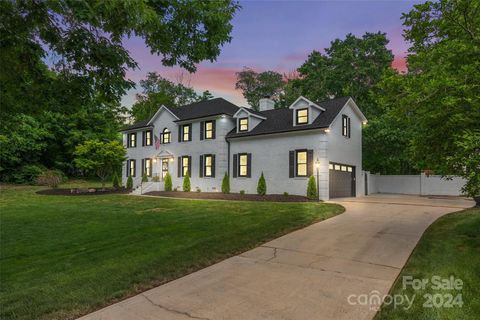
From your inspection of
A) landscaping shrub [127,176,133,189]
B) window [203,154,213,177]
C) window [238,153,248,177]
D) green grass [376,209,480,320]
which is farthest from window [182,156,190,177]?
green grass [376,209,480,320]

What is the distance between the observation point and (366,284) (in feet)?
13.6

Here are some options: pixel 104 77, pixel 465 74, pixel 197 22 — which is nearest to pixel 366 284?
pixel 465 74

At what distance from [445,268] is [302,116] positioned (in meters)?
14.0

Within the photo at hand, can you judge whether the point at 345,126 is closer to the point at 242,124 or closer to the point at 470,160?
the point at 242,124

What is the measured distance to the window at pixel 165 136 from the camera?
2437 cm

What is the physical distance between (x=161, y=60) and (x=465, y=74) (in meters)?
5.81

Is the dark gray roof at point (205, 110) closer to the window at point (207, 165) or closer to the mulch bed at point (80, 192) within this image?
the window at point (207, 165)

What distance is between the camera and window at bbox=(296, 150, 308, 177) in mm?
17203

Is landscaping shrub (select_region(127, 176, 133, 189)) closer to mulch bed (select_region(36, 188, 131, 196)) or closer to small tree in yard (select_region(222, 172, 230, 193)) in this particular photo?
mulch bed (select_region(36, 188, 131, 196))

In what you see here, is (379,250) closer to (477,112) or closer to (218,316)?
(477,112)

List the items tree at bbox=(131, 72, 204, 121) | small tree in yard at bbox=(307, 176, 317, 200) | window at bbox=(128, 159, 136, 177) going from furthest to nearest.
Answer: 1. tree at bbox=(131, 72, 204, 121)
2. window at bbox=(128, 159, 136, 177)
3. small tree in yard at bbox=(307, 176, 317, 200)

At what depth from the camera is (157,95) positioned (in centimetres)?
4681

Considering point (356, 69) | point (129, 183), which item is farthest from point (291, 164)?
point (356, 69)

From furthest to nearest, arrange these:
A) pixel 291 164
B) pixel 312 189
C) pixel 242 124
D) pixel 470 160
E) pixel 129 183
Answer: pixel 129 183 → pixel 242 124 → pixel 291 164 → pixel 312 189 → pixel 470 160
